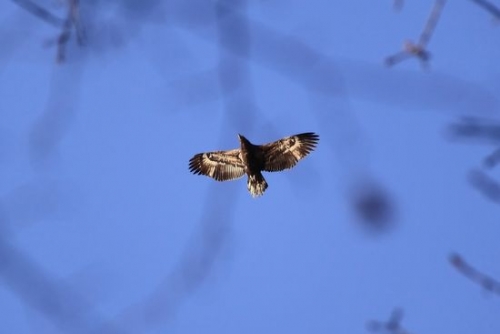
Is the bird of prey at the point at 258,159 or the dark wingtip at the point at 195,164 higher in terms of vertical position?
the dark wingtip at the point at 195,164

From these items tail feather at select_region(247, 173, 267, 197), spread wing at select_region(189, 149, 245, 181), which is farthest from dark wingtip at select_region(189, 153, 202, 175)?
tail feather at select_region(247, 173, 267, 197)

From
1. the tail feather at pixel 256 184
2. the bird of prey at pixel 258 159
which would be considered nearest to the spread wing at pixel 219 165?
the bird of prey at pixel 258 159

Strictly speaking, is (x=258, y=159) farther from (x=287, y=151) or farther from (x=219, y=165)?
(x=219, y=165)

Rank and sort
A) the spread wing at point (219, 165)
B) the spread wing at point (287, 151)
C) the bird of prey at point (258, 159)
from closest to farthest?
the bird of prey at point (258, 159) < the spread wing at point (287, 151) < the spread wing at point (219, 165)

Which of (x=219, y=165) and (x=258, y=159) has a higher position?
(x=219, y=165)

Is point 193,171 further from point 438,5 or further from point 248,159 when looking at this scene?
point 438,5

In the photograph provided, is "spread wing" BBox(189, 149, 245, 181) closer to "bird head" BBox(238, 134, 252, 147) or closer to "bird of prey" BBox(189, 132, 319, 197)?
"bird of prey" BBox(189, 132, 319, 197)

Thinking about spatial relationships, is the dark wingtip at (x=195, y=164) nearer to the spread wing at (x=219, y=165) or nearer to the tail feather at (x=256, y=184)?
the spread wing at (x=219, y=165)

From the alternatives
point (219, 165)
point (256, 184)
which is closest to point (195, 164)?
point (219, 165)

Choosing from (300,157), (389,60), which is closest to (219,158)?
(300,157)
